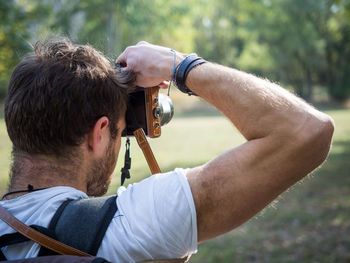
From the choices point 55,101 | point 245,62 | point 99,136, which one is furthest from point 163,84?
point 245,62

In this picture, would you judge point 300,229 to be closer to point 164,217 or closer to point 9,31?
point 164,217

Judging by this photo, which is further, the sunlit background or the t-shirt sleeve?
the sunlit background

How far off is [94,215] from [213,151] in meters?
11.8

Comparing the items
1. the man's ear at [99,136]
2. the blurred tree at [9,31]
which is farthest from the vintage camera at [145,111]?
the blurred tree at [9,31]

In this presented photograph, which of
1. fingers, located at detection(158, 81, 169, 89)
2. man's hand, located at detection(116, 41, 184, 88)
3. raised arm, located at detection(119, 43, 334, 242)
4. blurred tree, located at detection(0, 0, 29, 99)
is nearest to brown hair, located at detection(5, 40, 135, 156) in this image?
man's hand, located at detection(116, 41, 184, 88)

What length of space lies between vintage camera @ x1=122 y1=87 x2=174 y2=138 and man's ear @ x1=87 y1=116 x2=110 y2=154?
Result: 227 mm

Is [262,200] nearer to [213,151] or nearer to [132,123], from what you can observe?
[132,123]

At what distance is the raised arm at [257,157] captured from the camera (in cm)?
125

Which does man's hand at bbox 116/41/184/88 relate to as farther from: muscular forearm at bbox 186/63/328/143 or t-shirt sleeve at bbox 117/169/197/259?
t-shirt sleeve at bbox 117/169/197/259

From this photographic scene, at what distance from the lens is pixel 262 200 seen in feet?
4.20

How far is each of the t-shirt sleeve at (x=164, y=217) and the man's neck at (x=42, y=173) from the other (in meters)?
0.25

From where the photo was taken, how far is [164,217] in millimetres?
1237

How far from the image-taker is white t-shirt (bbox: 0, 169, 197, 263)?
123cm

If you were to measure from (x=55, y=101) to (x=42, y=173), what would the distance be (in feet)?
0.88
